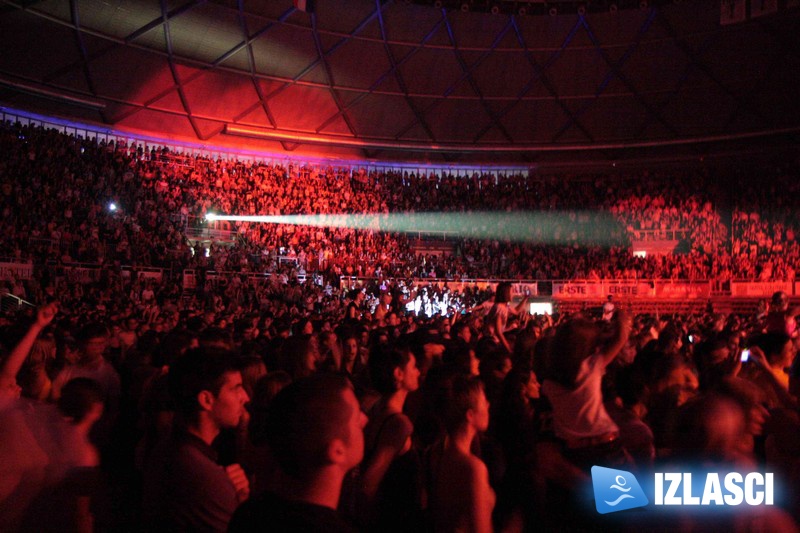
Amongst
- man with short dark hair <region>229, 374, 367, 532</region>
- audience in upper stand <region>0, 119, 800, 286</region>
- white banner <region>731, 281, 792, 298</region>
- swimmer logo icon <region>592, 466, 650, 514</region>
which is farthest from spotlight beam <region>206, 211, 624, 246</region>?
man with short dark hair <region>229, 374, 367, 532</region>

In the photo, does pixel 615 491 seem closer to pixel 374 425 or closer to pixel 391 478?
pixel 391 478

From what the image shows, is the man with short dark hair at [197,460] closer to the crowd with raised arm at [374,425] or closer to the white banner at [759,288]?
the crowd with raised arm at [374,425]

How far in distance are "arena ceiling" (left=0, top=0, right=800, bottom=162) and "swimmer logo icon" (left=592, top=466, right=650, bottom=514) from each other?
2670cm

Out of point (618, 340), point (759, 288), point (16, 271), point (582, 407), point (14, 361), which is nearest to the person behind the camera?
point (582, 407)

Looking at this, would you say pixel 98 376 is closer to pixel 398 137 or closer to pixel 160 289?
pixel 160 289

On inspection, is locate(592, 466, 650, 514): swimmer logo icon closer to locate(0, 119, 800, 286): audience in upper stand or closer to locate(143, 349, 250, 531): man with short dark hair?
locate(143, 349, 250, 531): man with short dark hair

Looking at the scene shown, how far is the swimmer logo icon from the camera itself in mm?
3439

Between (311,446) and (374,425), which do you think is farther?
(374,425)

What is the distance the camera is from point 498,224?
1287 inches

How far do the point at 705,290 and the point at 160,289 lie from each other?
1826cm

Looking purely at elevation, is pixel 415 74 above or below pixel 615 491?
above

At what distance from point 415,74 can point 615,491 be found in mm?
30303

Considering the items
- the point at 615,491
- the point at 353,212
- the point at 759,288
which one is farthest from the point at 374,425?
the point at 353,212

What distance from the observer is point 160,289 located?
66.2ft
